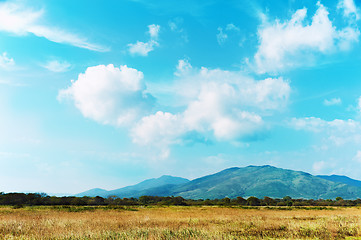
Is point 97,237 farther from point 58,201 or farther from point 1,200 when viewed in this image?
point 1,200

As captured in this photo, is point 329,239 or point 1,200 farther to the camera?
point 1,200

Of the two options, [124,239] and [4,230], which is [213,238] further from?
[4,230]

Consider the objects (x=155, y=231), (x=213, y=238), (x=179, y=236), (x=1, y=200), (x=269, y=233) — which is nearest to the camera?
(x=213, y=238)

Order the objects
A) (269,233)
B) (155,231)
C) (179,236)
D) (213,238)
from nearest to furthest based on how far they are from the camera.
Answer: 1. (213,238)
2. (179,236)
3. (155,231)
4. (269,233)

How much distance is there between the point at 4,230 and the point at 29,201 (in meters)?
60.0

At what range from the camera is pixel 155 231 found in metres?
15.4

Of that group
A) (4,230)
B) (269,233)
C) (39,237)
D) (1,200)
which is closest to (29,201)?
(1,200)

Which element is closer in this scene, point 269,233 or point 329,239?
point 329,239

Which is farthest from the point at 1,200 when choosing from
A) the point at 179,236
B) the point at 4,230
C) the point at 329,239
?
the point at 329,239

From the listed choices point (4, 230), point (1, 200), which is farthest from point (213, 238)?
point (1, 200)

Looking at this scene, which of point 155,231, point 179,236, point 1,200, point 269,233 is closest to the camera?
point 179,236

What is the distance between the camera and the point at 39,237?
13.3 meters

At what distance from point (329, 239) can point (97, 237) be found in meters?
13.1

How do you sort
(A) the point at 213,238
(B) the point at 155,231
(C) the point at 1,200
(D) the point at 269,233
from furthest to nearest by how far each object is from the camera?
1. (C) the point at 1,200
2. (D) the point at 269,233
3. (B) the point at 155,231
4. (A) the point at 213,238
